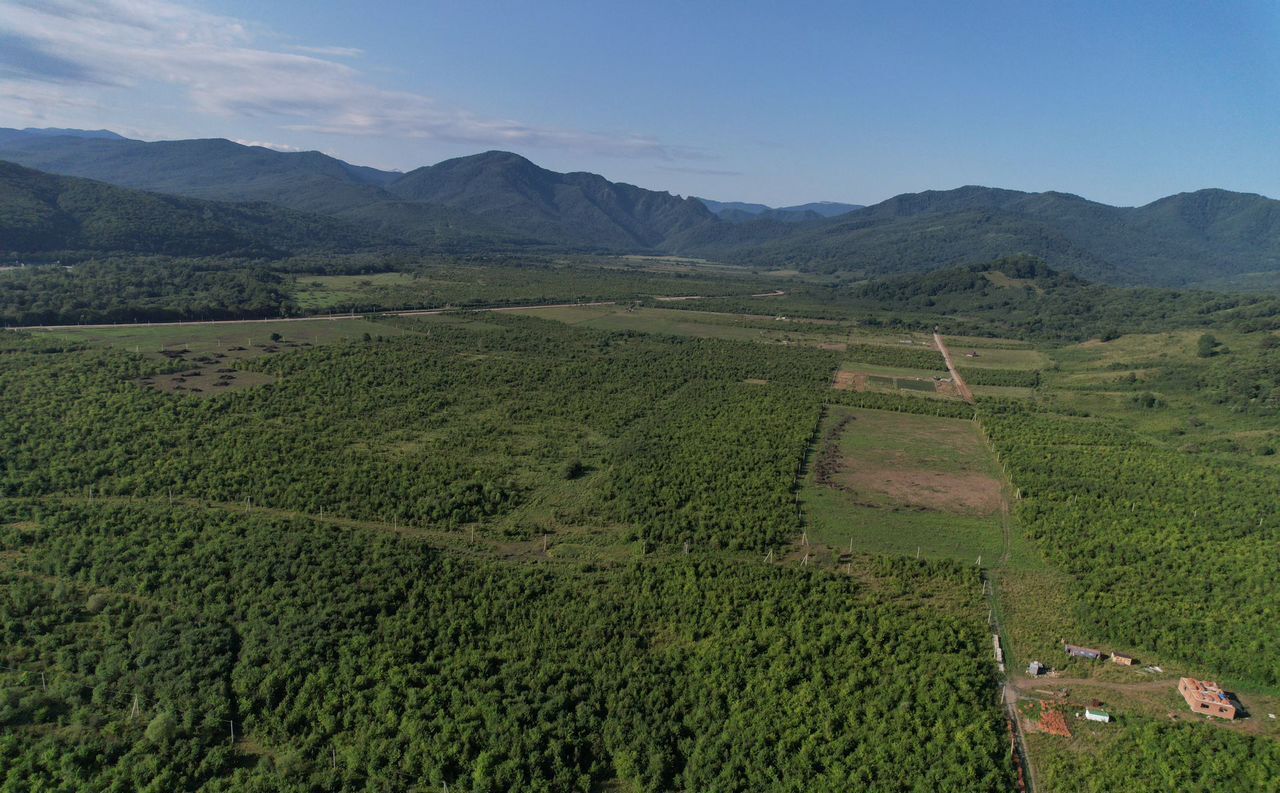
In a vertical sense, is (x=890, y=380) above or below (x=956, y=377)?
below

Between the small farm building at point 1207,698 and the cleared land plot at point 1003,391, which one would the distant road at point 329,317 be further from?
the small farm building at point 1207,698

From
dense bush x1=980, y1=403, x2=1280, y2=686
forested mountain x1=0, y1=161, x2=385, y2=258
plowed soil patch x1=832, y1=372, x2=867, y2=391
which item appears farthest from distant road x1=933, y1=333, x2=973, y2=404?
forested mountain x1=0, y1=161, x2=385, y2=258

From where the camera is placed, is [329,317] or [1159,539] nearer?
[1159,539]

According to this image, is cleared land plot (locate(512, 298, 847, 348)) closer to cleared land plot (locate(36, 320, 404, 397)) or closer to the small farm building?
cleared land plot (locate(36, 320, 404, 397))

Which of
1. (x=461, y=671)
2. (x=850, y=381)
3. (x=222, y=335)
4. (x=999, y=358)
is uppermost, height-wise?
(x=999, y=358)

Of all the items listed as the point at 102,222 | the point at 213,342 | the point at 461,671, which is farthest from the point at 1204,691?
the point at 102,222

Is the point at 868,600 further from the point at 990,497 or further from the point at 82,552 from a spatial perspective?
the point at 82,552

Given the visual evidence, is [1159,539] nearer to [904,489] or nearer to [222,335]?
[904,489]

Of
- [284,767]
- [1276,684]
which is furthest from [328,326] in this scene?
[1276,684]
